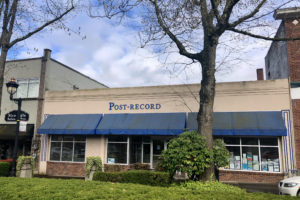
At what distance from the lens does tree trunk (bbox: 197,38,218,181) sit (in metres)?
9.12

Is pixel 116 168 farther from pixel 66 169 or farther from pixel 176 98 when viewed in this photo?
pixel 176 98

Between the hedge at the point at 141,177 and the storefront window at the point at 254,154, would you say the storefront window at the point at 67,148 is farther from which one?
the storefront window at the point at 254,154

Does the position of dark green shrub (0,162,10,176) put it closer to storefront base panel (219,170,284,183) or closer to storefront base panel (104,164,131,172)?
storefront base panel (104,164,131,172)

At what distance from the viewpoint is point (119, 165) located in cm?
1702

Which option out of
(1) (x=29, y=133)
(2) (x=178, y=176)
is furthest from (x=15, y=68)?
(2) (x=178, y=176)

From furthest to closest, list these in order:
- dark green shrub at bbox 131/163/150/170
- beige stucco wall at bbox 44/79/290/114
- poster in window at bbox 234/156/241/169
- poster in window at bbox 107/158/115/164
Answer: poster in window at bbox 107/158/115/164
dark green shrub at bbox 131/163/150/170
poster in window at bbox 234/156/241/169
beige stucco wall at bbox 44/79/290/114

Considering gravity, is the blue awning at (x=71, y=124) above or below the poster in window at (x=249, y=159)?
above

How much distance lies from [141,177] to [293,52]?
12.3 meters

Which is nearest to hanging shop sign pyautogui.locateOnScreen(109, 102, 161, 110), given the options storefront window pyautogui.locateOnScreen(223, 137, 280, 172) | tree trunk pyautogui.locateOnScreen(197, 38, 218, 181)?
storefront window pyautogui.locateOnScreen(223, 137, 280, 172)

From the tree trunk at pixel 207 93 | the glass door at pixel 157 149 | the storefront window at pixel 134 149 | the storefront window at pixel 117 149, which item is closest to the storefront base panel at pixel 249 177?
the glass door at pixel 157 149

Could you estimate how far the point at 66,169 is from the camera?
18.0 m

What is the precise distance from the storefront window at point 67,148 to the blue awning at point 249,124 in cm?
799

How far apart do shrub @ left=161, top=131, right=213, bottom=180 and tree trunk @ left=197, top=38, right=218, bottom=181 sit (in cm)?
44

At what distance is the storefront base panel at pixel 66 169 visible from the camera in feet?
57.6
